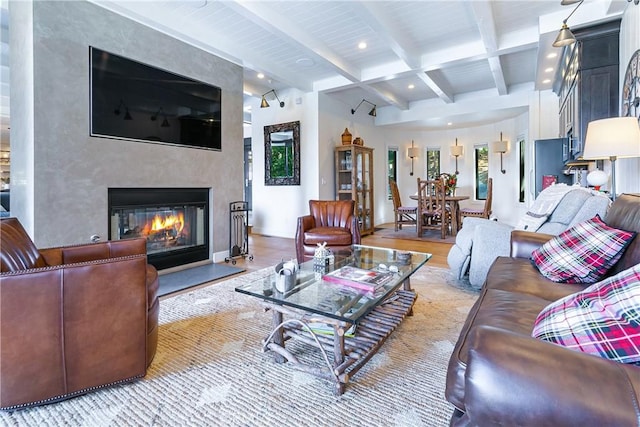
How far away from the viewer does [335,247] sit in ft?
11.8

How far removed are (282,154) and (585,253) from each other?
5.21 meters

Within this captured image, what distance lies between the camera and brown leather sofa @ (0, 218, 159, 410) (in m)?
1.33

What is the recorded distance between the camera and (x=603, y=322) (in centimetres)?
84

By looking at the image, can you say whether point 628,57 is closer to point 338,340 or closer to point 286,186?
point 338,340

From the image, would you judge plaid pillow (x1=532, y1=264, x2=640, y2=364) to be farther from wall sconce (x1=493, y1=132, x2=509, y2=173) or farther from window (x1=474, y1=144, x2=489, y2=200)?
window (x1=474, y1=144, x2=489, y2=200)

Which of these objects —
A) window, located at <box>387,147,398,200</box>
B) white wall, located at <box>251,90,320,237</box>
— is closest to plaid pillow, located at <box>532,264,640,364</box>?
white wall, located at <box>251,90,320,237</box>

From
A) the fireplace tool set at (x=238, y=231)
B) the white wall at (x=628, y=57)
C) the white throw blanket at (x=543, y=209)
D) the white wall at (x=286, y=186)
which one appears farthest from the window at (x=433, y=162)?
the fireplace tool set at (x=238, y=231)

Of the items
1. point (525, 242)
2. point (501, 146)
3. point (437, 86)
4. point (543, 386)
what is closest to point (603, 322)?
point (543, 386)

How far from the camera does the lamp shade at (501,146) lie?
24.5ft

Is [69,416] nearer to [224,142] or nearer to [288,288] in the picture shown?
[288,288]

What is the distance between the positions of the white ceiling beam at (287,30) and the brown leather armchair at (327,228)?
1951mm

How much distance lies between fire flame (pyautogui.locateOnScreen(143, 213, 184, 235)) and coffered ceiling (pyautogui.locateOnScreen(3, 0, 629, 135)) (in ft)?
6.61

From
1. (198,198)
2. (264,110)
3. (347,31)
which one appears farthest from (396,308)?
(264,110)

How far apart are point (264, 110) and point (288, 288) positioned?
5399 mm
